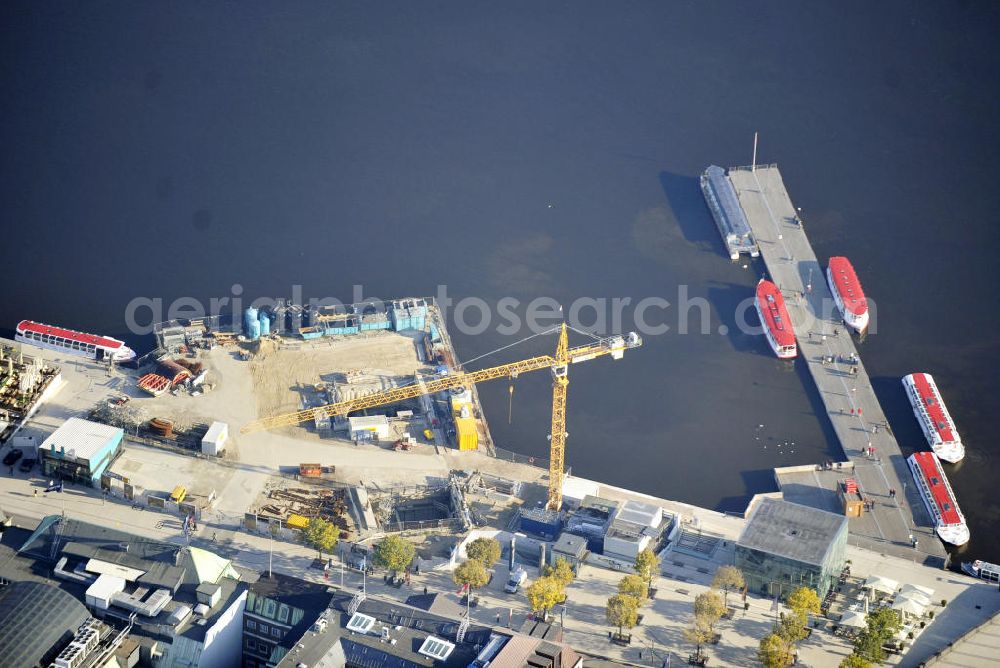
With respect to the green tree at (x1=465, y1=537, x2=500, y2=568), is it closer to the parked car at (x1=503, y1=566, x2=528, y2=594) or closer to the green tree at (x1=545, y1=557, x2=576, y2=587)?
the parked car at (x1=503, y1=566, x2=528, y2=594)

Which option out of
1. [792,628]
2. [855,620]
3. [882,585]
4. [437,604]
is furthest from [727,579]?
[437,604]

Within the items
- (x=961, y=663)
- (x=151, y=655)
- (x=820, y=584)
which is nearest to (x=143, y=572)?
→ (x=151, y=655)

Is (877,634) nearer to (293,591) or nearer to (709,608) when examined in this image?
(709,608)

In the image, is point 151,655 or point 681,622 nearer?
point 151,655

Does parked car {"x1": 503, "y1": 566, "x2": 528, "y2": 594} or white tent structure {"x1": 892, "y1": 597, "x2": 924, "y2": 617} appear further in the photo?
parked car {"x1": 503, "y1": 566, "x2": 528, "y2": 594}

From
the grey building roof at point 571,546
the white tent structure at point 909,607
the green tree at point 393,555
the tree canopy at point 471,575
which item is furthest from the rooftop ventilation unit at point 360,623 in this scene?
the white tent structure at point 909,607

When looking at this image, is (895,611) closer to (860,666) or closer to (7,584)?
(860,666)

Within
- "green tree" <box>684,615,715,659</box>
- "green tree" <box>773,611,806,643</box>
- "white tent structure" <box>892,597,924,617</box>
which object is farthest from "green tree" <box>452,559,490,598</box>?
"white tent structure" <box>892,597,924,617</box>
